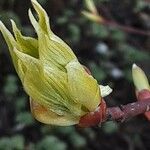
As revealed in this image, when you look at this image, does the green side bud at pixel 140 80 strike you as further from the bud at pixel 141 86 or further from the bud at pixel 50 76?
the bud at pixel 50 76

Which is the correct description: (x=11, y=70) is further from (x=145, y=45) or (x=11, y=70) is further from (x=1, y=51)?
(x=145, y=45)

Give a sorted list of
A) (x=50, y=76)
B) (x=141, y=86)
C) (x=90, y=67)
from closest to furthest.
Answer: (x=50, y=76), (x=141, y=86), (x=90, y=67)

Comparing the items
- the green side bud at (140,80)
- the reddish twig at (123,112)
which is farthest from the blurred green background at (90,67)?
the reddish twig at (123,112)

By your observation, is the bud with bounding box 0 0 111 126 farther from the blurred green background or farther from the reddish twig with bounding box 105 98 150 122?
the blurred green background

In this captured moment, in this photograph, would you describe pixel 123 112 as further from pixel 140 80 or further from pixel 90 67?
pixel 90 67

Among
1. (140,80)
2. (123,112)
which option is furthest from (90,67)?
(123,112)

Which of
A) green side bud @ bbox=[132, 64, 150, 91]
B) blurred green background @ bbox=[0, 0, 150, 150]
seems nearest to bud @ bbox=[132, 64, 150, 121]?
green side bud @ bbox=[132, 64, 150, 91]
